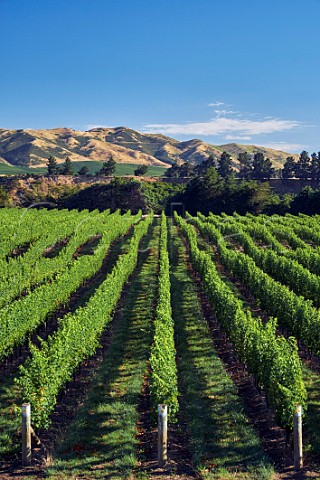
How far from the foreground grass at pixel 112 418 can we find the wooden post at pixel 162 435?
701 mm

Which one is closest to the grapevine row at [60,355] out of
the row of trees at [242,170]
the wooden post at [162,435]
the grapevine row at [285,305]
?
the wooden post at [162,435]

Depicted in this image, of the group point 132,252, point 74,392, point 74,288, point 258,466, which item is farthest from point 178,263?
point 258,466

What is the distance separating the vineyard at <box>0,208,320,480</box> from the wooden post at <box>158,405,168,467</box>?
0.25 m

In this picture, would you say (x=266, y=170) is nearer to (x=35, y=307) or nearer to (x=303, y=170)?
(x=303, y=170)

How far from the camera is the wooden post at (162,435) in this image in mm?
11219

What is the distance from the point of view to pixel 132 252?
36969mm

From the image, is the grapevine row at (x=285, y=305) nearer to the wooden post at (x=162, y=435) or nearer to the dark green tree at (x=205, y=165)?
the wooden post at (x=162, y=435)

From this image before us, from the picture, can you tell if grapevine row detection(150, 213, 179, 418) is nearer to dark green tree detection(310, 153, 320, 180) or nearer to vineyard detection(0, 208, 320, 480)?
vineyard detection(0, 208, 320, 480)

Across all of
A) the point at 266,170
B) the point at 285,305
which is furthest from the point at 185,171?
the point at 285,305

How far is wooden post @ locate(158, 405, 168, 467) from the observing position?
1122 cm

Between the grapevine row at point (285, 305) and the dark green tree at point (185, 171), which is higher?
the dark green tree at point (185, 171)

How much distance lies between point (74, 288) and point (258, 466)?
740 inches

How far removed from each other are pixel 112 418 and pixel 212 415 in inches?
123

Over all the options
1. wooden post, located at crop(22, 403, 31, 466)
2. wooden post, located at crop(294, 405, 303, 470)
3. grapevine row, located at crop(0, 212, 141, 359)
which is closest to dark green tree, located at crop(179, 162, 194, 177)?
grapevine row, located at crop(0, 212, 141, 359)
